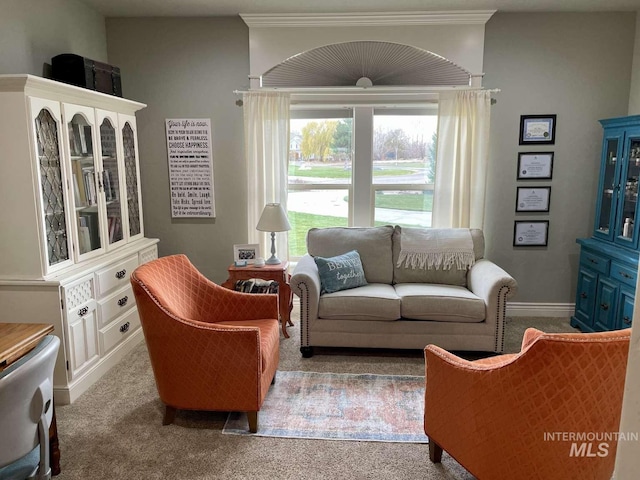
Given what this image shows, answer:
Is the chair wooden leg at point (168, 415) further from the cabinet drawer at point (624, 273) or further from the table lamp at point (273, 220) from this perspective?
the cabinet drawer at point (624, 273)

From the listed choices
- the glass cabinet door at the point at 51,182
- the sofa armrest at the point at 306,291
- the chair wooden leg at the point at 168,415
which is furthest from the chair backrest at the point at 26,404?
the sofa armrest at the point at 306,291

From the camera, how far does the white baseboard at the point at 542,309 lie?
173 inches

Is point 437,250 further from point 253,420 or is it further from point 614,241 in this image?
point 253,420

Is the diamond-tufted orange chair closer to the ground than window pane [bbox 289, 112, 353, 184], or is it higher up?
closer to the ground

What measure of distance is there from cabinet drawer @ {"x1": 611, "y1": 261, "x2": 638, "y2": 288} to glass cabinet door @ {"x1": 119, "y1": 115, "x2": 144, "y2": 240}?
3.80 m

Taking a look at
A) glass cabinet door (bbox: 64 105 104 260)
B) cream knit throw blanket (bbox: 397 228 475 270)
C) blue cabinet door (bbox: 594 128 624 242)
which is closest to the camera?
glass cabinet door (bbox: 64 105 104 260)

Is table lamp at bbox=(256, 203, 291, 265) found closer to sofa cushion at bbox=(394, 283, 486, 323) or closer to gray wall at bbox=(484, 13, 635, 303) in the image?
sofa cushion at bbox=(394, 283, 486, 323)

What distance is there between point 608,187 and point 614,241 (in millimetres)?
478

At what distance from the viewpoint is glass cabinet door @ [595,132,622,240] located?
369 centimetres

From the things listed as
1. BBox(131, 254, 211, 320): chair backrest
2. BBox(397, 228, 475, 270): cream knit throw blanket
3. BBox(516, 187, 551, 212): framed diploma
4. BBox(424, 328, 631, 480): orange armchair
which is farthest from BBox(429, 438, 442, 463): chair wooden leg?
BBox(516, 187, 551, 212): framed diploma

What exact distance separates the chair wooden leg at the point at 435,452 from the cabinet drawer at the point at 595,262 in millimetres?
2312

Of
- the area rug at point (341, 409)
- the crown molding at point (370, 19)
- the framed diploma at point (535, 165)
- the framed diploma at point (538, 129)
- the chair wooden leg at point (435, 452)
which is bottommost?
the area rug at point (341, 409)

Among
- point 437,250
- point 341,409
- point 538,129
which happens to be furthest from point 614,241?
point 341,409

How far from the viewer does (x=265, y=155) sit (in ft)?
14.0
